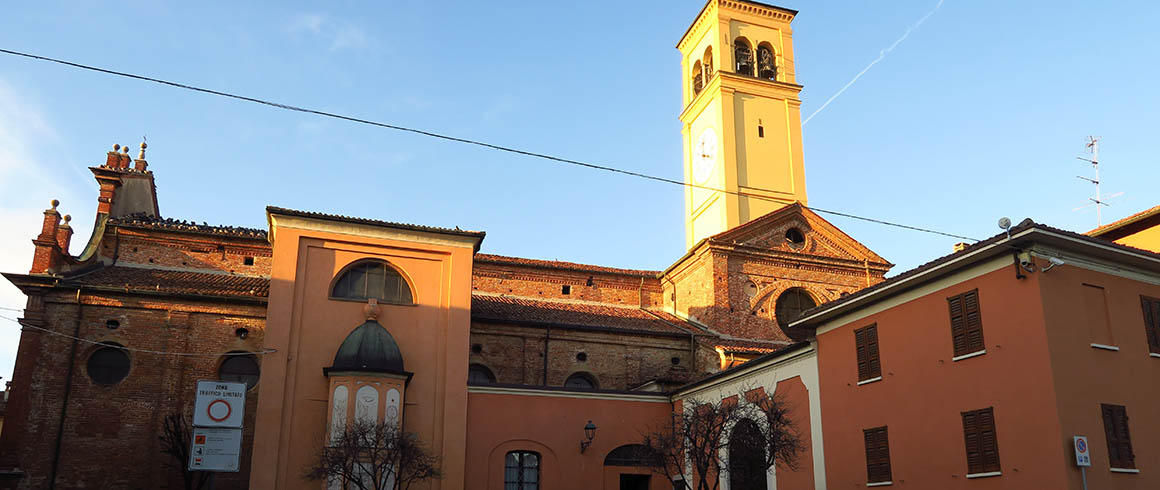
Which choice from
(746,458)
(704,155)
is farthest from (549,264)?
(746,458)

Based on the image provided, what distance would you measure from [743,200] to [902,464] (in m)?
19.4

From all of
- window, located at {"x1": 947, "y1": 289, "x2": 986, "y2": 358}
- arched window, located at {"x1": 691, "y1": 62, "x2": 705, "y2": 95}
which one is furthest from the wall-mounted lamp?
arched window, located at {"x1": 691, "y1": 62, "x2": 705, "y2": 95}

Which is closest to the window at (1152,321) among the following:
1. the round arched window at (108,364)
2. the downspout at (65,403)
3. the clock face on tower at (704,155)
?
the clock face on tower at (704,155)

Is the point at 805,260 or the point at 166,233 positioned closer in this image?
the point at 166,233

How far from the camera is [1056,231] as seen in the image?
48.4 ft

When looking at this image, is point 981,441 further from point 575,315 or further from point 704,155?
point 704,155

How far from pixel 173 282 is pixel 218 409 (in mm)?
8904

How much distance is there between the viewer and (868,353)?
1827 cm

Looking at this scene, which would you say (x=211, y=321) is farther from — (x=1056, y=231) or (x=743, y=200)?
(x=1056, y=231)

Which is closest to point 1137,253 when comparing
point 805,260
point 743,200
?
point 805,260

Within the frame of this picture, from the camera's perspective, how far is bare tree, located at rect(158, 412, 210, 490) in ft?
76.7

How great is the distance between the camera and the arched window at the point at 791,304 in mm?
32906

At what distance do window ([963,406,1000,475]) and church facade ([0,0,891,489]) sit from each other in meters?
4.26

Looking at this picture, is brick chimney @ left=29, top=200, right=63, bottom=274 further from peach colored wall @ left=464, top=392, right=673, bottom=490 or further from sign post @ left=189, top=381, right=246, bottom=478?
peach colored wall @ left=464, top=392, right=673, bottom=490
